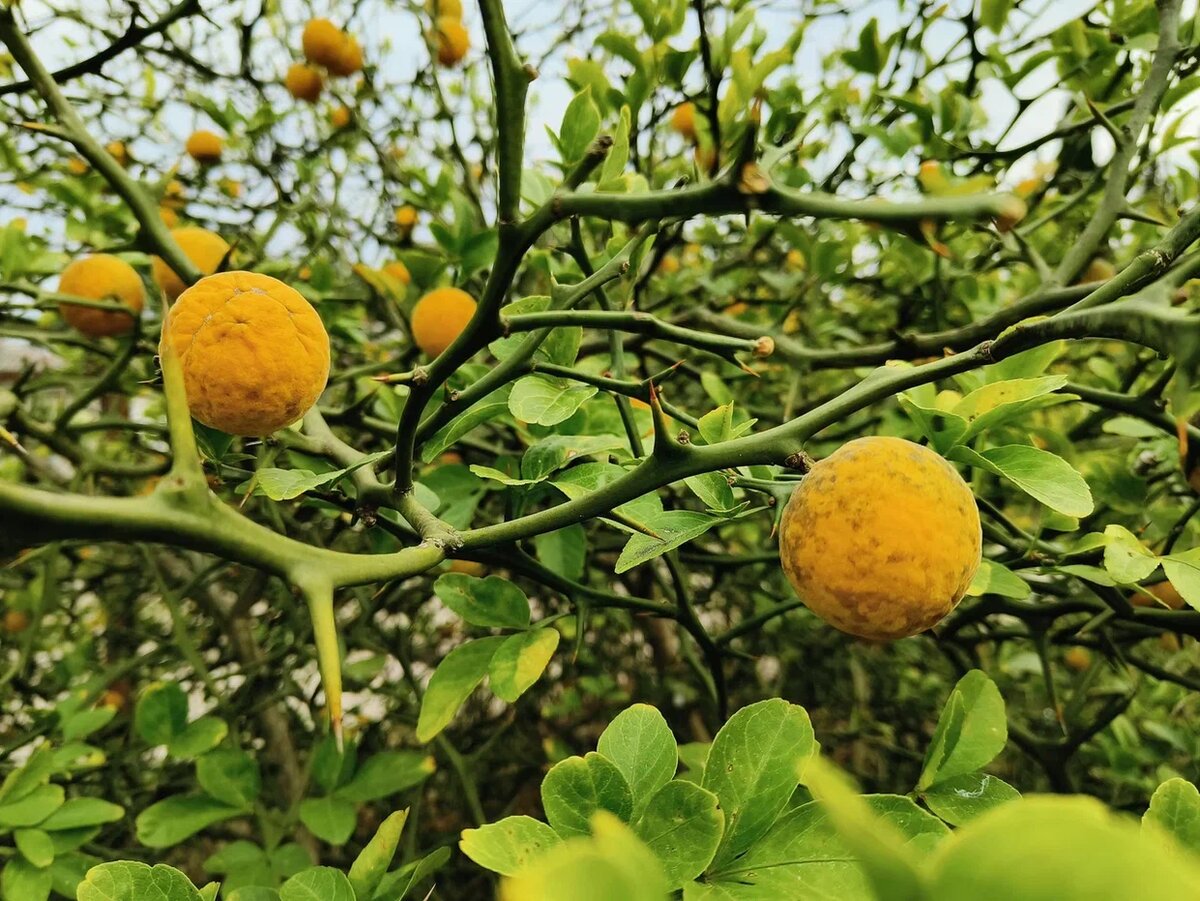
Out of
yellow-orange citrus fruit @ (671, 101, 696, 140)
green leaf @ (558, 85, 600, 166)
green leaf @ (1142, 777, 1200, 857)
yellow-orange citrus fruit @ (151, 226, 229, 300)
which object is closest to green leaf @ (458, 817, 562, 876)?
green leaf @ (1142, 777, 1200, 857)

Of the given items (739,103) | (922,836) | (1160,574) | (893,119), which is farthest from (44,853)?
(893,119)

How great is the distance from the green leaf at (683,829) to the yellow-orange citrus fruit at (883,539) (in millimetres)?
184

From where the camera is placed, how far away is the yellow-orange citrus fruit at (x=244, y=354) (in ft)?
2.04

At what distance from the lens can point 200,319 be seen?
64cm

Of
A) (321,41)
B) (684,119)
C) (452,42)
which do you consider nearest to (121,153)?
(321,41)

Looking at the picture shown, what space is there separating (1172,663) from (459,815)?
5.73ft

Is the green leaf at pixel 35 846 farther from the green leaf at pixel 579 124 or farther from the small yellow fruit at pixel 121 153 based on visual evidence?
the small yellow fruit at pixel 121 153

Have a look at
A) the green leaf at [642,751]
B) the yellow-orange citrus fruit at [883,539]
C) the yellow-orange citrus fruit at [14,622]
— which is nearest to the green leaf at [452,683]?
the green leaf at [642,751]

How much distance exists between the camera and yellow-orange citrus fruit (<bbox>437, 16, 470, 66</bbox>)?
6.04 ft

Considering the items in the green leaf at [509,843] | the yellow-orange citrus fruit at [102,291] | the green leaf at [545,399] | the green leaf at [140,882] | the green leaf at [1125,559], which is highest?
the yellow-orange citrus fruit at [102,291]

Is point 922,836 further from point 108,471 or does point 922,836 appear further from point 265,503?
point 108,471

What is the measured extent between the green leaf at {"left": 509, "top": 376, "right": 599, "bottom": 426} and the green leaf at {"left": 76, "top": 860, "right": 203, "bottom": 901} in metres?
0.41

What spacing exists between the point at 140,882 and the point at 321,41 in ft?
6.27

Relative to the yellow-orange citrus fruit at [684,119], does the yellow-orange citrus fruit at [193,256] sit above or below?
below
